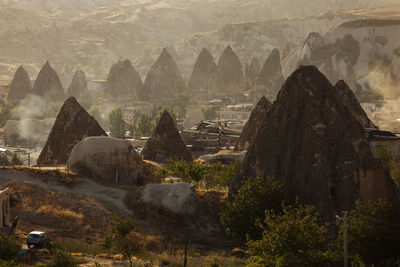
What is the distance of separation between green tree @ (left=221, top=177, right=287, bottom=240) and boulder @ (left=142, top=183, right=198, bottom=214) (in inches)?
199

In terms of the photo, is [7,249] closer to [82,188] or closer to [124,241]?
[124,241]

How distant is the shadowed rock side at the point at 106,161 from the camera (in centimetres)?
5312

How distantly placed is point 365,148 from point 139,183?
65.7 feet

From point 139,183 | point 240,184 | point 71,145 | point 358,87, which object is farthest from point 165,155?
Answer: point 358,87

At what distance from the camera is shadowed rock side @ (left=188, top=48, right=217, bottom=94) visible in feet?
600

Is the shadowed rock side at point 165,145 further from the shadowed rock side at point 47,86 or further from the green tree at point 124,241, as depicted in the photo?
the shadowed rock side at point 47,86

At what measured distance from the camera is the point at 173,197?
4678cm

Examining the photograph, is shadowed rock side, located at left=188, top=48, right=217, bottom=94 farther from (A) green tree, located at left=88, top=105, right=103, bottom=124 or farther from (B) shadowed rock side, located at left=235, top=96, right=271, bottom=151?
(B) shadowed rock side, located at left=235, top=96, right=271, bottom=151

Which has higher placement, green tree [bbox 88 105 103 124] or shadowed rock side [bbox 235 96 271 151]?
green tree [bbox 88 105 103 124]

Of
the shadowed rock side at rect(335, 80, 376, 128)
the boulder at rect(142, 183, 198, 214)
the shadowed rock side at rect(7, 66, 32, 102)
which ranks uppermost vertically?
the shadowed rock side at rect(7, 66, 32, 102)

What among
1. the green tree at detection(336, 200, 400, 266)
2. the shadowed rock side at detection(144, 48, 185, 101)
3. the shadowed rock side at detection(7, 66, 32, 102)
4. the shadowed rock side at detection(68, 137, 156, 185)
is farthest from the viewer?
the shadowed rock side at detection(144, 48, 185, 101)

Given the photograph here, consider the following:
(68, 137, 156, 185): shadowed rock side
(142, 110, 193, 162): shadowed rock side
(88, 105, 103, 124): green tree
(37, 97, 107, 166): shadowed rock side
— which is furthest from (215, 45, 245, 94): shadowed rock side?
(68, 137, 156, 185): shadowed rock side

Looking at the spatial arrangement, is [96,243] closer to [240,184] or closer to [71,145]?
[240,184]

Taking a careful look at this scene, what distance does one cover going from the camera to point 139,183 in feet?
179
